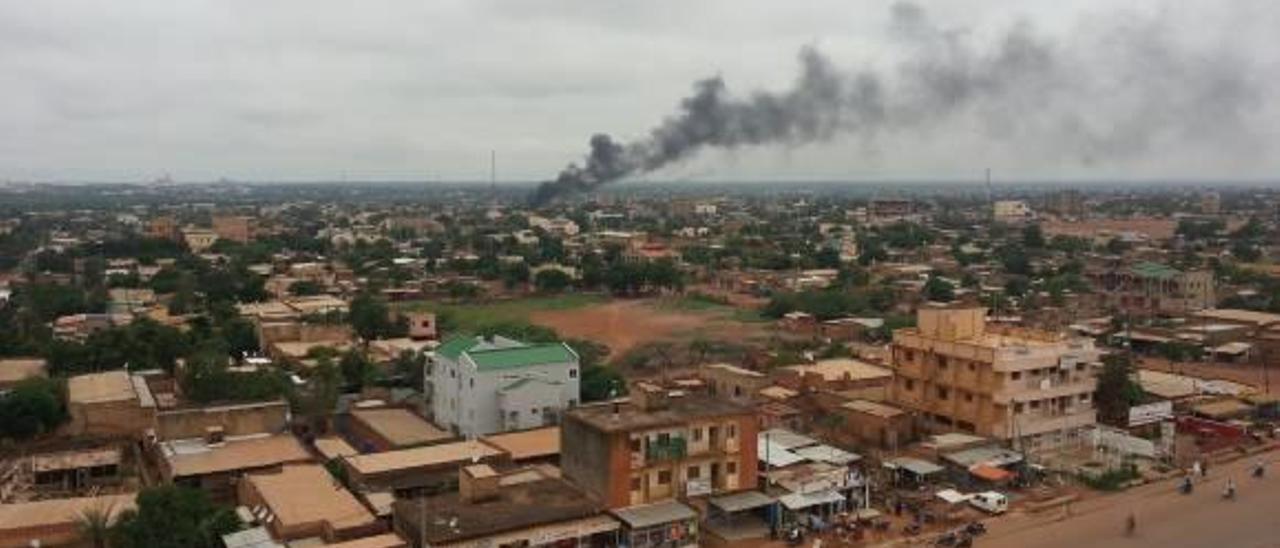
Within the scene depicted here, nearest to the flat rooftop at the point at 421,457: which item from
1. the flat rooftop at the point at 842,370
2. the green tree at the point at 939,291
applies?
the flat rooftop at the point at 842,370

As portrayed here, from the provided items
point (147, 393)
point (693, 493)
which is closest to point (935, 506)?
point (693, 493)

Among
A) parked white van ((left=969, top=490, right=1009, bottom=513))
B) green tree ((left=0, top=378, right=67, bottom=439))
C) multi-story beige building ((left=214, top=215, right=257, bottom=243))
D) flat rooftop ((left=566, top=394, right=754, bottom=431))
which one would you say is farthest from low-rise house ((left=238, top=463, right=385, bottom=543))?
multi-story beige building ((left=214, top=215, right=257, bottom=243))

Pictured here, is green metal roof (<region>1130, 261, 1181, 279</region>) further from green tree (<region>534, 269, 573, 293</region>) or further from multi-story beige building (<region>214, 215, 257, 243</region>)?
multi-story beige building (<region>214, 215, 257, 243</region>)

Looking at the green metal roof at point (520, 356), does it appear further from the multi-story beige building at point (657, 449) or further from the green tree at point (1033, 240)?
the green tree at point (1033, 240)

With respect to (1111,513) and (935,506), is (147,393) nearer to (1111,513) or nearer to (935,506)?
(935,506)

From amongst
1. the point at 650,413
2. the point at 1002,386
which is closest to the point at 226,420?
the point at 650,413

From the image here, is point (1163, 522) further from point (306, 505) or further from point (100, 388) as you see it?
point (100, 388)
